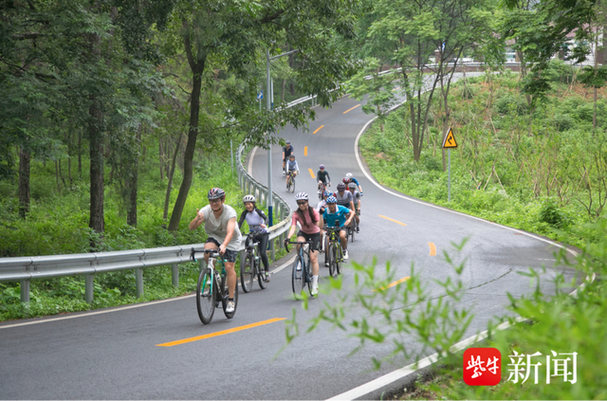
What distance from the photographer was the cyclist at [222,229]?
27.7 feet

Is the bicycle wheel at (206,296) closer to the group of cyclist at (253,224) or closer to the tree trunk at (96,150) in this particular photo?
the group of cyclist at (253,224)

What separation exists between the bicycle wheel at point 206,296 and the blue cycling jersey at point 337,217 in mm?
5189

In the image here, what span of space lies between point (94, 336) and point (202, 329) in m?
1.49

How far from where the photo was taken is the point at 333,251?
12.4m

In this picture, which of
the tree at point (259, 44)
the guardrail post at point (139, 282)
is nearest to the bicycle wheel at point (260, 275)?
the guardrail post at point (139, 282)

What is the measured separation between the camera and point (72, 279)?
39.2 feet

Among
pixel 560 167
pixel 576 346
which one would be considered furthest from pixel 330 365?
pixel 560 167

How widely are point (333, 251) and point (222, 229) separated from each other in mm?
4197

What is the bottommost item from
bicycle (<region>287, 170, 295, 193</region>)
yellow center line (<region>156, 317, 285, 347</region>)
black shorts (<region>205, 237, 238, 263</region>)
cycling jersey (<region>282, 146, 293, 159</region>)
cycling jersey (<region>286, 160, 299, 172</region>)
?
yellow center line (<region>156, 317, 285, 347</region>)

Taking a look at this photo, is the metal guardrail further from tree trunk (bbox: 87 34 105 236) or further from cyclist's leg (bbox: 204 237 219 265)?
tree trunk (bbox: 87 34 105 236)

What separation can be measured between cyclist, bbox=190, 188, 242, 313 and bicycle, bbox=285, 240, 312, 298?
5.54 feet

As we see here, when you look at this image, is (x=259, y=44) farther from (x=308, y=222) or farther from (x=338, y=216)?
(x=308, y=222)

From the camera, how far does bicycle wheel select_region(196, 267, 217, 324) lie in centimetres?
800

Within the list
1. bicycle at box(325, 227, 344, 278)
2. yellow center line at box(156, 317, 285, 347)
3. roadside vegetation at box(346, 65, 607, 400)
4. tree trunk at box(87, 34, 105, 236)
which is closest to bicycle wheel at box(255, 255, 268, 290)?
bicycle at box(325, 227, 344, 278)
